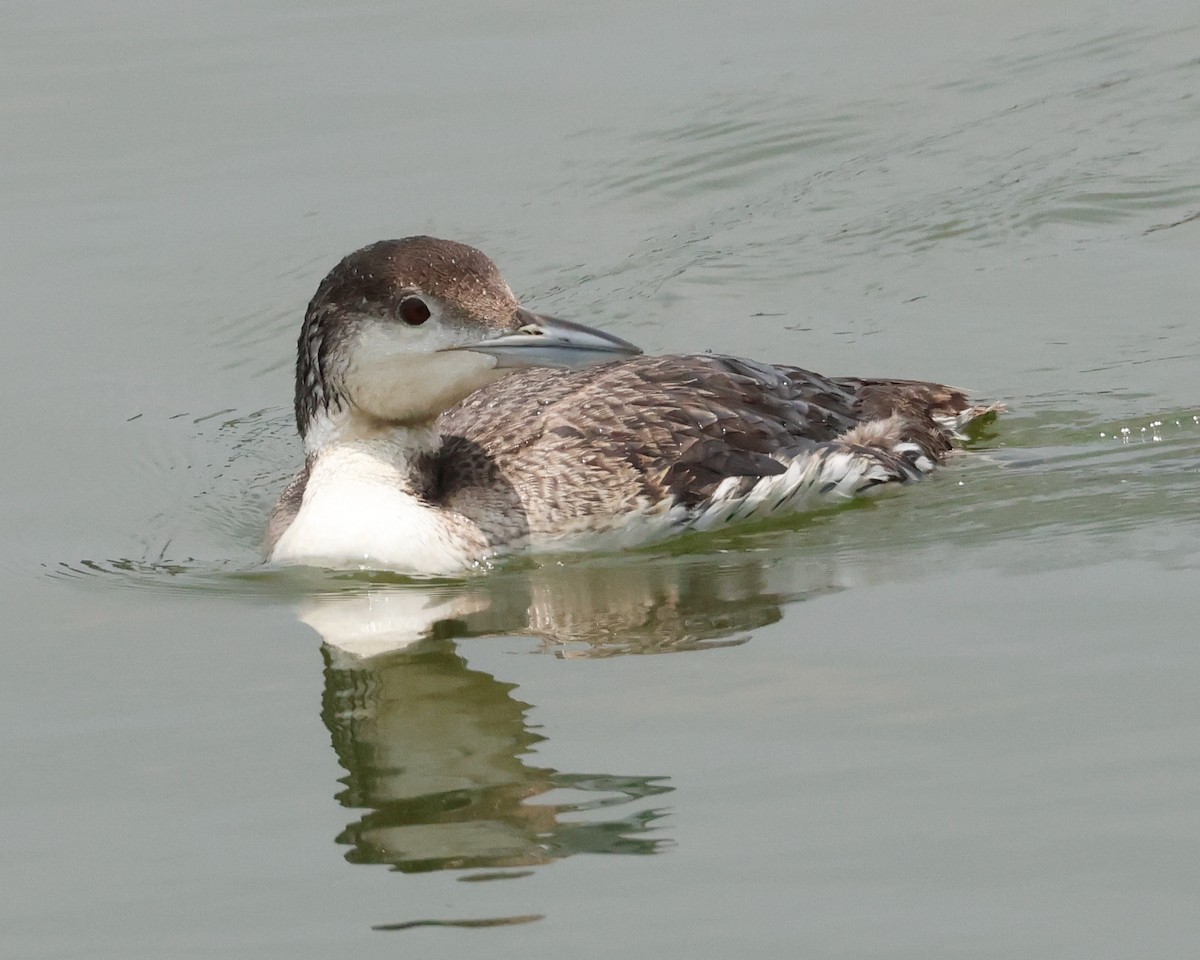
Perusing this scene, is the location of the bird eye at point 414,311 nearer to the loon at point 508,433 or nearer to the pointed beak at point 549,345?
the loon at point 508,433

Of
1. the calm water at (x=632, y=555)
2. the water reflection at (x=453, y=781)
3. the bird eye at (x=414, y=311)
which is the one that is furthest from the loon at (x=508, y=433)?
the water reflection at (x=453, y=781)

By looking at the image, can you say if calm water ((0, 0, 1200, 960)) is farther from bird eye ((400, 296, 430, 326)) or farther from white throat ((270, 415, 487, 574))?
bird eye ((400, 296, 430, 326))

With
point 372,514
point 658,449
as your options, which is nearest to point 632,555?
point 658,449

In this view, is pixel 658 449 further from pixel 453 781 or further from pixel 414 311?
pixel 453 781

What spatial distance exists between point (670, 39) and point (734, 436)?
5972 mm

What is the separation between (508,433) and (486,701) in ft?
6.86

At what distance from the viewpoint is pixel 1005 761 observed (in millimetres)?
6141

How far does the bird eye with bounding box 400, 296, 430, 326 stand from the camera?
792 cm

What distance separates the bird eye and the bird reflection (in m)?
1.06

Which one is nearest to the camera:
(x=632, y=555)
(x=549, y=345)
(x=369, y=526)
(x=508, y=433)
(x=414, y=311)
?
(x=549, y=345)

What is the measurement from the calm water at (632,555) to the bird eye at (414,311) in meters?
1.05

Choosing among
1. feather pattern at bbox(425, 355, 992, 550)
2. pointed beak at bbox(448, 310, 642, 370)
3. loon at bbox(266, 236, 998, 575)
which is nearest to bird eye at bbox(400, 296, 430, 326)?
loon at bbox(266, 236, 998, 575)

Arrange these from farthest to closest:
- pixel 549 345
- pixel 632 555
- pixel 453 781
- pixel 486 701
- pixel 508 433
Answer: pixel 508 433 → pixel 632 555 → pixel 549 345 → pixel 486 701 → pixel 453 781

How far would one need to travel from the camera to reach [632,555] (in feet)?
28.2
